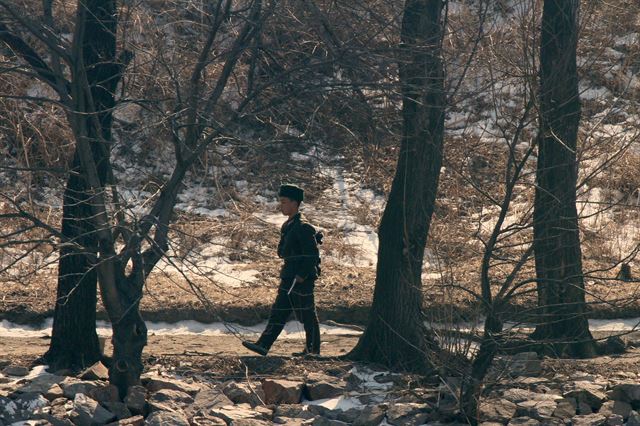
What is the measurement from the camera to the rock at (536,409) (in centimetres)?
829

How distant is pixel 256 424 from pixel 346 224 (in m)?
7.61

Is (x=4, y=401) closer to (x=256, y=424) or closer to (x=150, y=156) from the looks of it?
(x=256, y=424)

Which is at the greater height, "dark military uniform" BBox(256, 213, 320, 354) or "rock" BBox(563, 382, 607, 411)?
"dark military uniform" BBox(256, 213, 320, 354)

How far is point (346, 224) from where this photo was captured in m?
15.4

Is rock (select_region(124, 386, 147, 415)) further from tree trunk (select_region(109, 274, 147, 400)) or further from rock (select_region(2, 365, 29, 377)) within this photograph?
rock (select_region(2, 365, 29, 377))

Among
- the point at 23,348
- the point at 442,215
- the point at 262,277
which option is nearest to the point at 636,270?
the point at 442,215

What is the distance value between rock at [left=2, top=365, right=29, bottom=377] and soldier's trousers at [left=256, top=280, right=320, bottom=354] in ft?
6.96

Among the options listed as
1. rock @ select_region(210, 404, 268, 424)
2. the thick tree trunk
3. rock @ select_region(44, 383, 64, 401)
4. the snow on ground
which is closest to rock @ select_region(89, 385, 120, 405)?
rock @ select_region(44, 383, 64, 401)

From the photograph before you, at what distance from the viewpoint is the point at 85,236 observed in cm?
874

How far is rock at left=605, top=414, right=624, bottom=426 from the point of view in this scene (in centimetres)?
827

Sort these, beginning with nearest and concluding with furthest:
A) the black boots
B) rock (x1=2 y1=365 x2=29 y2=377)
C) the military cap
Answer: rock (x1=2 y1=365 x2=29 y2=377), the black boots, the military cap

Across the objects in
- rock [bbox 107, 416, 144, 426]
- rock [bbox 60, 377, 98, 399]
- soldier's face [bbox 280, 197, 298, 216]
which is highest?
soldier's face [bbox 280, 197, 298, 216]

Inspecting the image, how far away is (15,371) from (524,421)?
161 inches

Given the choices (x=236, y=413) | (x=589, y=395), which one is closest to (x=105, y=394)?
(x=236, y=413)
